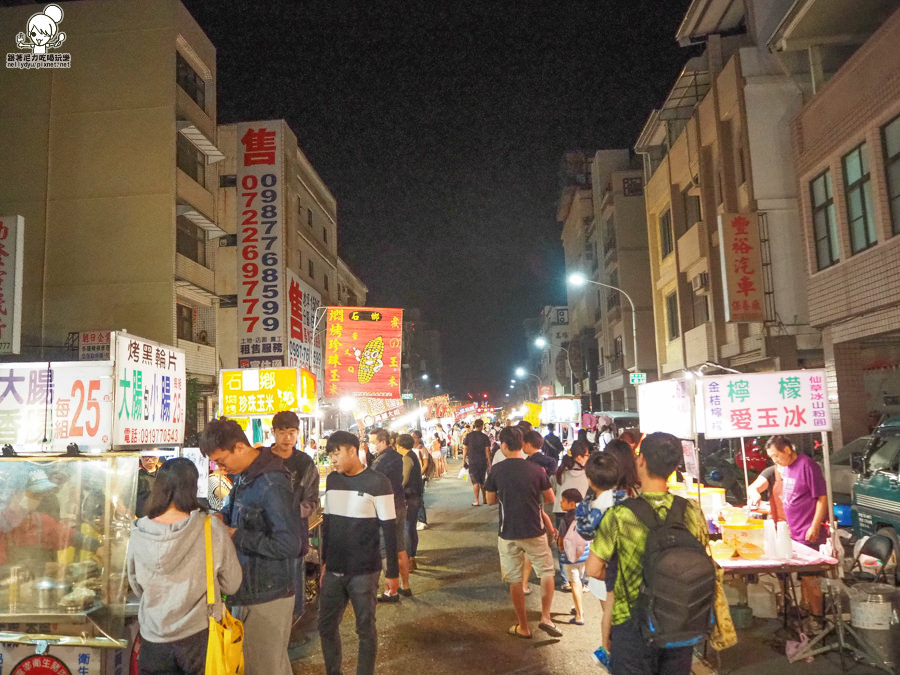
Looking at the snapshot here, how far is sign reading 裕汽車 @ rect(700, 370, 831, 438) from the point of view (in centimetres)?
724

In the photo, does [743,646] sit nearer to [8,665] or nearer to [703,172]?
[8,665]

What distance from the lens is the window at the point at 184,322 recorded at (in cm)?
2728

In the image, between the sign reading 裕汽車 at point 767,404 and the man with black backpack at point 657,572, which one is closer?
the man with black backpack at point 657,572

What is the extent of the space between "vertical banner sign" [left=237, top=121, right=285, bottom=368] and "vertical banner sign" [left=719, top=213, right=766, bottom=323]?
15.6m

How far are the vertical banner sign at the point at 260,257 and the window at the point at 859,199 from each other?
18688 mm

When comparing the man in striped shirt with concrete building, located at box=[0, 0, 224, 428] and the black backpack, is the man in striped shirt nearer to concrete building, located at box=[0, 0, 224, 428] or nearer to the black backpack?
the black backpack

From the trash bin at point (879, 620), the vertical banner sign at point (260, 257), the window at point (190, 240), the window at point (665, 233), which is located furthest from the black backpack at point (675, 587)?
the window at point (665, 233)

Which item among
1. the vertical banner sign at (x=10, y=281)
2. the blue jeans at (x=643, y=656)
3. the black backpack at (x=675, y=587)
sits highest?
the vertical banner sign at (x=10, y=281)

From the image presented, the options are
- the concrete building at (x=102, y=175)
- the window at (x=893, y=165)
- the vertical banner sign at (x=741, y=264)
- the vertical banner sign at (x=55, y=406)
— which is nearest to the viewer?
the vertical banner sign at (x=55, y=406)

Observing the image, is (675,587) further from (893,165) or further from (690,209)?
(690,209)

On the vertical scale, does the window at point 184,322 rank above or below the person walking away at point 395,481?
above

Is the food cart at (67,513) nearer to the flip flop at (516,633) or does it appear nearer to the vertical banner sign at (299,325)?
the flip flop at (516,633)

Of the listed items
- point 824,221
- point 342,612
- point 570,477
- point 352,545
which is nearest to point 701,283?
point 824,221

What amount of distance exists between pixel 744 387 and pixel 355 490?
4.28 m
